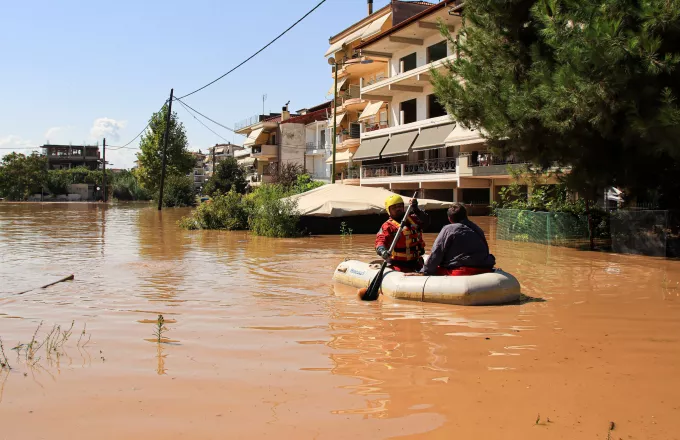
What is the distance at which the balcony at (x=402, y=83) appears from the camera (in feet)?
118

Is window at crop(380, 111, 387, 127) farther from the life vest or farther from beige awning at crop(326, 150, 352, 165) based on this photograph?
the life vest

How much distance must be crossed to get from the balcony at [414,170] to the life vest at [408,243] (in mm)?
23638

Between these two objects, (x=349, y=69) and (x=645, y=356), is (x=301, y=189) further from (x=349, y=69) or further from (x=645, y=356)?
(x=645, y=356)

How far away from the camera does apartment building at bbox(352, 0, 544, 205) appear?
Result: 32.7 meters

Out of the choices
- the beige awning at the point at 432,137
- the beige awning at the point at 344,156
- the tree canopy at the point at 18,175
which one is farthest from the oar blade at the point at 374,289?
the tree canopy at the point at 18,175

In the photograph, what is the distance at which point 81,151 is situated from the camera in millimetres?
131625

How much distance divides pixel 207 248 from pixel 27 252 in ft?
15.3

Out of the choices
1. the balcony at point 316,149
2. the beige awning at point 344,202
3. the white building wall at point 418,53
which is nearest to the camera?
the beige awning at point 344,202

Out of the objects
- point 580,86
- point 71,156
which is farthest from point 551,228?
point 71,156

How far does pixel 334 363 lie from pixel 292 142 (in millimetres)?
60415

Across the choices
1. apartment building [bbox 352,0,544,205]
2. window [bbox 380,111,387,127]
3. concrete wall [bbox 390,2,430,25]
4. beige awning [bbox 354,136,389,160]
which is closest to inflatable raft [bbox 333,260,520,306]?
apartment building [bbox 352,0,544,205]

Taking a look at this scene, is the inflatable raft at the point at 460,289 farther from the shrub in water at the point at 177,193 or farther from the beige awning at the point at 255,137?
the beige awning at the point at 255,137

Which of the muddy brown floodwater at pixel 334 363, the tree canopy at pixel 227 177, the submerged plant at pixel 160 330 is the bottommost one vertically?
the muddy brown floodwater at pixel 334 363

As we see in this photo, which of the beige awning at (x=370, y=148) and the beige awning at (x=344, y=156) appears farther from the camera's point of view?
the beige awning at (x=344, y=156)
